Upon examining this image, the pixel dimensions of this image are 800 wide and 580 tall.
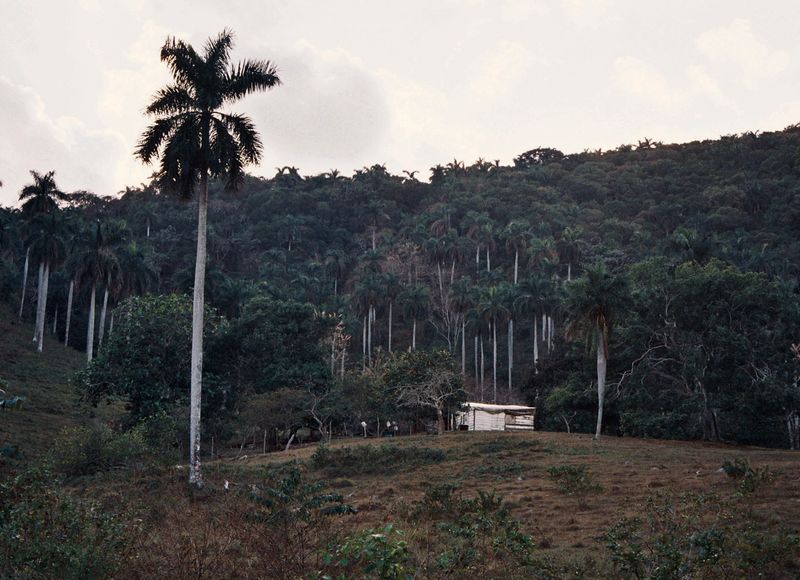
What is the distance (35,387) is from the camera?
53.8 metres

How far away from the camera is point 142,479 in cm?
2847

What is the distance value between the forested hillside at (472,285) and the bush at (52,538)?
1268 inches

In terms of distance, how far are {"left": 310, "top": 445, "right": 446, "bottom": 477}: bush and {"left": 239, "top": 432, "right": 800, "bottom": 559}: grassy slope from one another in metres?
1.19

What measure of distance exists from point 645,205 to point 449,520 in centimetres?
12396

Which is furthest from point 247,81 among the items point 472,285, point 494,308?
point 472,285

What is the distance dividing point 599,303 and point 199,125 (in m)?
31.7

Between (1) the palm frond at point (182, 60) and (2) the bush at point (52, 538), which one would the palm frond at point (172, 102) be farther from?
(2) the bush at point (52, 538)

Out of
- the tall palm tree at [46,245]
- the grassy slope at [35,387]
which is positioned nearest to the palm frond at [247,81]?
the grassy slope at [35,387]

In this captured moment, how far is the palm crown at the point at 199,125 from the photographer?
89.7 ft

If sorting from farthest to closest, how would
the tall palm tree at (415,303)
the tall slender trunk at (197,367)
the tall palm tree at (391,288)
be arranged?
the tall palm tree at (391,288), the tall palm tree at (415,303), the tall slender trunk at (197,367)

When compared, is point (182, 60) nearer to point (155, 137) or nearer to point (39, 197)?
point (155, 137)

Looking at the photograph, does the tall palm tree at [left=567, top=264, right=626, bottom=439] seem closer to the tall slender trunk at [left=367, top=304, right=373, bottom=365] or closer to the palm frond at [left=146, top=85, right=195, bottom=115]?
the palm frond at [left=146, top=85, right=195, bottom=115]

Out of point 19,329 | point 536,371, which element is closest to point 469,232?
point 536,371

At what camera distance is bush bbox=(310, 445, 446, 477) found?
37969 millimetres
